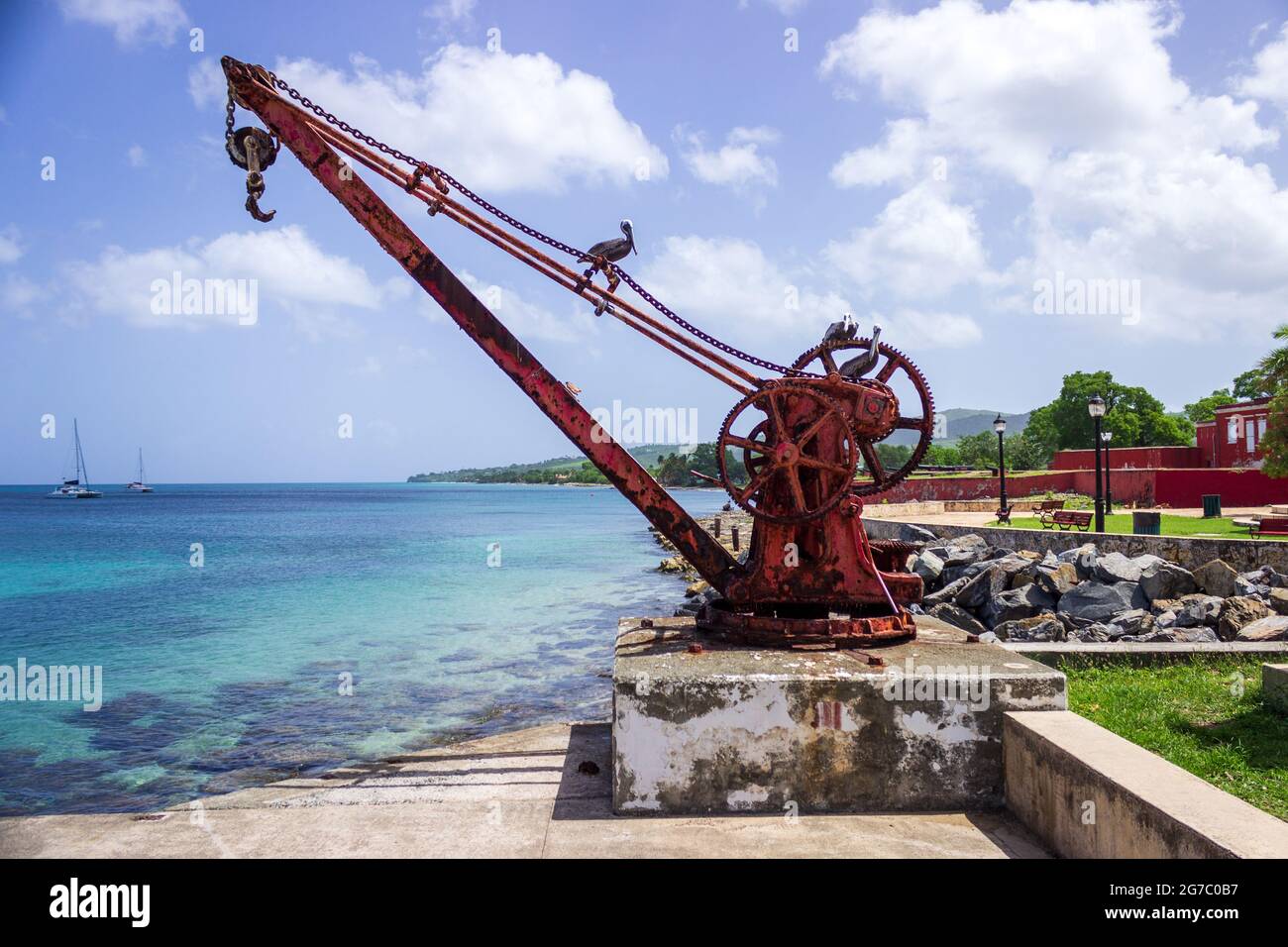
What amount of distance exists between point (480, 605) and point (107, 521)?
255 ft

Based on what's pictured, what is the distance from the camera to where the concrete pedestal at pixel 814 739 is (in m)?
4.69

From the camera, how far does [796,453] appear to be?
18.1 ft

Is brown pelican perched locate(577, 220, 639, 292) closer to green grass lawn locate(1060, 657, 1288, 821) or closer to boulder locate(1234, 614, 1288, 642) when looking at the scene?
green grass lawn locate(1060, 657, 1288, 821)

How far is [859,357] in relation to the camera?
225 inches

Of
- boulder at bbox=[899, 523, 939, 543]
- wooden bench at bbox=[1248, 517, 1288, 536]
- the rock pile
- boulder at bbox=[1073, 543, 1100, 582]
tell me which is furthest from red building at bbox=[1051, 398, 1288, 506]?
the rock pile

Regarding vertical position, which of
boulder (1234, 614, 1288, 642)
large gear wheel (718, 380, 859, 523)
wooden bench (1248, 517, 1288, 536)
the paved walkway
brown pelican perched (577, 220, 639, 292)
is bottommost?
the paved walkway

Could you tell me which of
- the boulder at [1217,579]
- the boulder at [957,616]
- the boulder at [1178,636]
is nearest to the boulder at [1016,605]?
the boulder at [957,616]

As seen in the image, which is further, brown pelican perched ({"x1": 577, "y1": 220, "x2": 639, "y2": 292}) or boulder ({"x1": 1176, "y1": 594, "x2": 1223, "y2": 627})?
boulder ({"x1": 1176, "y1": 594, "x2": 1223, "y2": 627})

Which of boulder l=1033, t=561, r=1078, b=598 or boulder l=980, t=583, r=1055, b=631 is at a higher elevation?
boulder l=1033, t=561, r=1078, b=598

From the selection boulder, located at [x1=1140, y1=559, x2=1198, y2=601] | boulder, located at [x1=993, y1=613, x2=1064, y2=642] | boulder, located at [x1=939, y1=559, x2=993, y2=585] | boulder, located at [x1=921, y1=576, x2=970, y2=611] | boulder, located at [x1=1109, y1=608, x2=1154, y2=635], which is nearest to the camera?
boulder, located at [x1=1109, y1=608, x2=1154, y2=635]

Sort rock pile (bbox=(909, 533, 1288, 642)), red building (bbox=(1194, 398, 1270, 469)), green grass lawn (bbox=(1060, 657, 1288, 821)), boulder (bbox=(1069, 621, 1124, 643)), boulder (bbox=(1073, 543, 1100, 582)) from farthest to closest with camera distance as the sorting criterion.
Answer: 1. red building (bbox=(1194, 398, 1270, 469))
2. boulder (bbox=(1073, 543, 1100, 582))
3. boulder (bbox=(1069, 621, 1124, 643))
4. rock pile (bbox=(909, 533, 1288, 642))
5. green grass lawn (bbox=(1060, 657, 1288, 821))

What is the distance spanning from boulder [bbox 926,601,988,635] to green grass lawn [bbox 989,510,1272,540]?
20.9 ft

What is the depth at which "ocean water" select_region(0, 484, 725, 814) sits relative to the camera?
448 inches

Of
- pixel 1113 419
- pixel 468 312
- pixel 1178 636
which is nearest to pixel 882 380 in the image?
pixel 468 312
